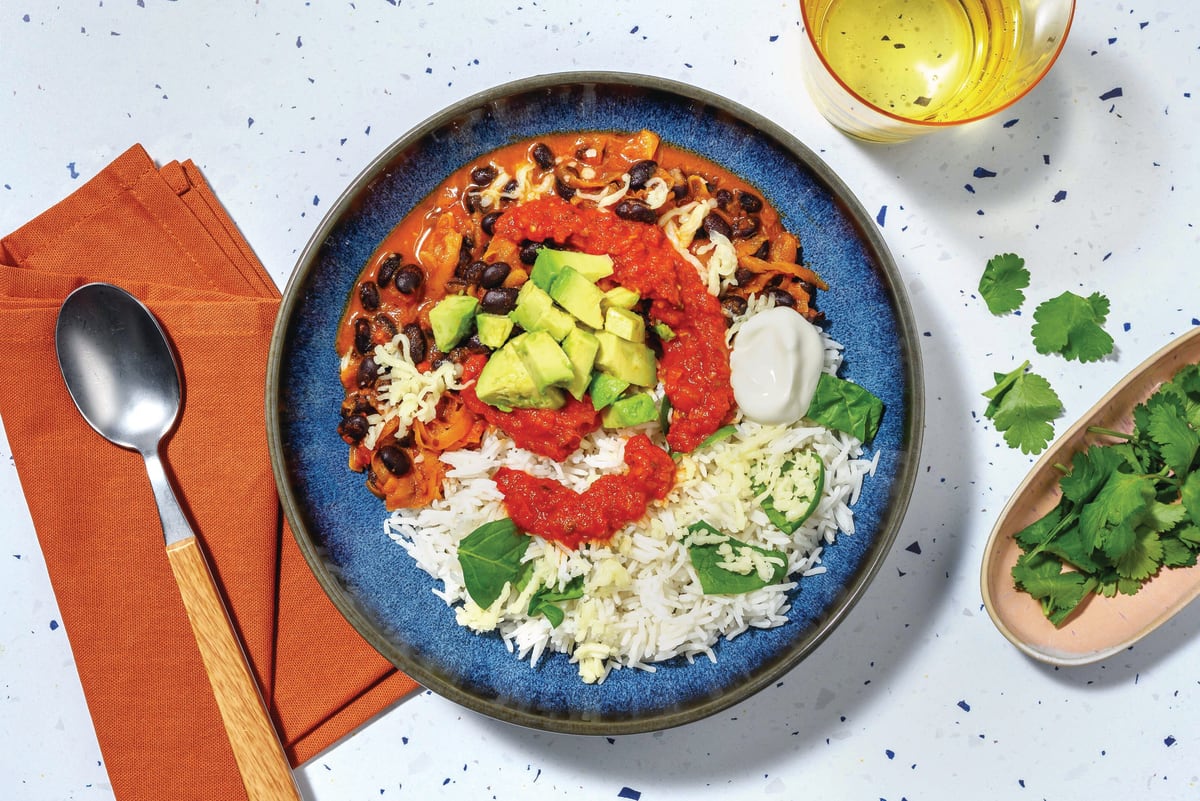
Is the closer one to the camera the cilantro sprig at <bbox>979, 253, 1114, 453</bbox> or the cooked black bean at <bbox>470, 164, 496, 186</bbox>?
the cooked black bean at <bbox>470, 164, 496, 186</bbox>

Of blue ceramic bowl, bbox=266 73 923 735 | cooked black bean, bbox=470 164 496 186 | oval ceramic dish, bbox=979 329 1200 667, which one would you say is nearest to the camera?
blue ceramic bowl, bbox=266 73 923 735

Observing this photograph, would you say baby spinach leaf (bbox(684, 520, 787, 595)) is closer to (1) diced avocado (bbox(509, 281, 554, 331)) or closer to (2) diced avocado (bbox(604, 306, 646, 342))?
(2) diced avocado (bbox(604, 306, 646, 342))

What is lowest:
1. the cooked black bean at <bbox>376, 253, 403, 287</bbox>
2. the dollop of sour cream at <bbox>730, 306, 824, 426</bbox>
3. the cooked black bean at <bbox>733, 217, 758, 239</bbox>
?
the dollop of sour cream at <bbox>730, 306, 824, 426</bbox>

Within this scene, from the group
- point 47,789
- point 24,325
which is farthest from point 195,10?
point 47,789

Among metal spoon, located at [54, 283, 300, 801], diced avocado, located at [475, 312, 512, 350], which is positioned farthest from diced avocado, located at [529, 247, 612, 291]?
metal spoon, located at [54, 283, 300, 801]

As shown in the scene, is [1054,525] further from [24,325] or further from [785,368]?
[24,325]

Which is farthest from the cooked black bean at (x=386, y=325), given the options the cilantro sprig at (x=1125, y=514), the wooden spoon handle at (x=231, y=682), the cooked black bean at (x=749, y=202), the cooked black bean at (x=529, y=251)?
the cilantro sprig at (x=1125, y=514)

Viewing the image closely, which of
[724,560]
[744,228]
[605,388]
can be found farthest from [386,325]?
[724,560]
